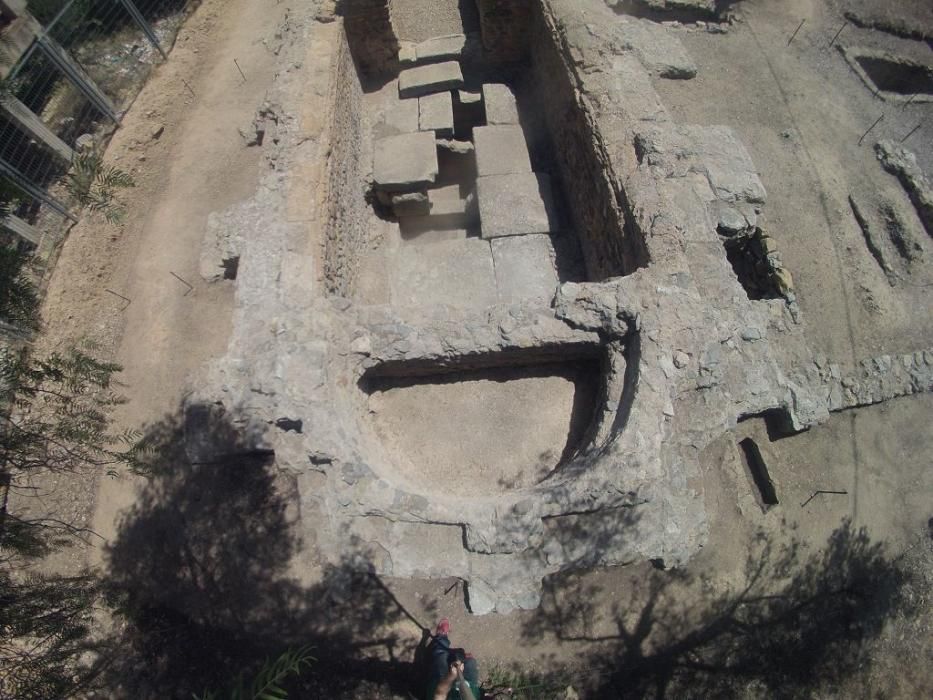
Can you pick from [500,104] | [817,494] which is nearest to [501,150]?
[500,104]

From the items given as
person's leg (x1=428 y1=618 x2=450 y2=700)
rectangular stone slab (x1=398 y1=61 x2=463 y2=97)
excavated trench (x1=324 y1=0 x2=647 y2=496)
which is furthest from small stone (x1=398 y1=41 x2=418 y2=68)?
person's leg (x1=428 y1=618 x2=450 y2=700)

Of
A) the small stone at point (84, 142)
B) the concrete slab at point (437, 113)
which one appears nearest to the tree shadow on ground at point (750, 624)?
the concrete slab at point (437, 113)

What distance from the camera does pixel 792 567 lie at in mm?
5484

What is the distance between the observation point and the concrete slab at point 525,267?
631cm

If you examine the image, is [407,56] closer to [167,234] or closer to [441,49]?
[441,49]

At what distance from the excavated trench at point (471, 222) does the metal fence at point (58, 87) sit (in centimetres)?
409

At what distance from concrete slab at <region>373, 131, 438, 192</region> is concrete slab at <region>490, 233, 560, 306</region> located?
1.30 m

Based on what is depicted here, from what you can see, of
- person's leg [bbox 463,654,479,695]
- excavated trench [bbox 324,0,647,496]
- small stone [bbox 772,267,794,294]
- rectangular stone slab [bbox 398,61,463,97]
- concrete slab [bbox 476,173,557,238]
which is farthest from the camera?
rectangular stone slab [bbox 398,61,463,97]

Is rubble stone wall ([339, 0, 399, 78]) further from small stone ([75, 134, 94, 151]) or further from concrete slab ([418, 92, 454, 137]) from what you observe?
small stone ([75, 134, 94, 151])

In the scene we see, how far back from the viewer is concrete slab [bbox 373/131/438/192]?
6.68 metres

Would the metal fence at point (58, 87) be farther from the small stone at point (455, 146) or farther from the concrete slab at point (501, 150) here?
the concrete slab at point (501, 150)

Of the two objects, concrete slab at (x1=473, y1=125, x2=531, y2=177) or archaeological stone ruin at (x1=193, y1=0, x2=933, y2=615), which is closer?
archaeological stone ruin at (x1=193, y1=0, x2=933, y2=615)

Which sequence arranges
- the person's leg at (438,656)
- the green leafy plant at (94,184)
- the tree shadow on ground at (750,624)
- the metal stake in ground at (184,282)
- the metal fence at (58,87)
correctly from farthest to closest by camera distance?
the green leafy plant at (94,184), the metal stake in ground at (184,282), the metal fence at (58,87), the tree shadow on ground at (750,624), the person's leg at (438,656)

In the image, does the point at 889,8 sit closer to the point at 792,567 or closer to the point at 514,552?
the point at 792,567
